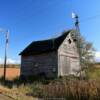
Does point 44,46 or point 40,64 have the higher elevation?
point 44,46

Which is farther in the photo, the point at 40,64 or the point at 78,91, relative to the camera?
the point at 40,64

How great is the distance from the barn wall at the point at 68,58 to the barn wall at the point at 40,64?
2.83 feet

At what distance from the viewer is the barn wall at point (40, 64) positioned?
31855 mm

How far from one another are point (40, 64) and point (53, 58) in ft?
8.69

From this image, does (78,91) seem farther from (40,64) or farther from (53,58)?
(40,64)

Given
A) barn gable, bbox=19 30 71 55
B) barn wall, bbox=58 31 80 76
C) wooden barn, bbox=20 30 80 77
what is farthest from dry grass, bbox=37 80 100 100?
barn gable, bbox=19 30 71 55

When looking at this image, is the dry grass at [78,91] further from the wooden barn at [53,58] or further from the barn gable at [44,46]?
the barn gable at [44,46]

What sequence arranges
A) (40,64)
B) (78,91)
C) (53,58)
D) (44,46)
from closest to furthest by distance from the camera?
(78,91) < (53,58) < (40,64) < (44,46)

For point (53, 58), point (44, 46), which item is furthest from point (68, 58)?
point (44, 46)

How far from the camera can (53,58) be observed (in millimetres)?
31859

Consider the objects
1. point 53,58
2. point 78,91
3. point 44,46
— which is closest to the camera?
point 78,91

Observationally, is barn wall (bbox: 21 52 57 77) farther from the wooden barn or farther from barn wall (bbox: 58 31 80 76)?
barn wall (bbox: 58 31 80 76)

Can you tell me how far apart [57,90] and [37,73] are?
17.1m

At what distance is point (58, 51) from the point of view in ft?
104
